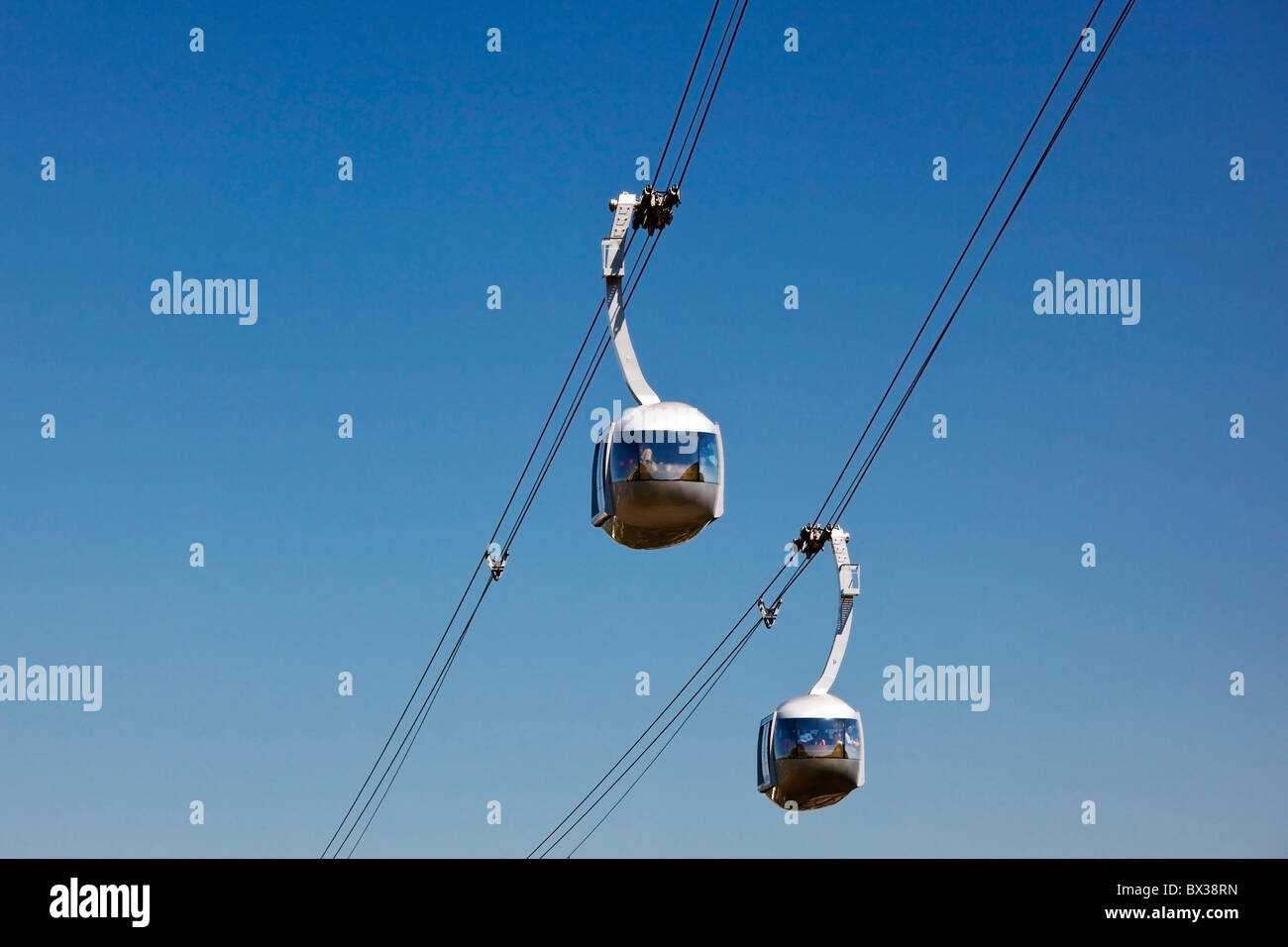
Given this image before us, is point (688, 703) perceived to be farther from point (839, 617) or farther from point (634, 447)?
point (634, 447)

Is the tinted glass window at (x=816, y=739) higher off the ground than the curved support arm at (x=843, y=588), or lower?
lower

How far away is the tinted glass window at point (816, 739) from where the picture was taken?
2834 centimetres

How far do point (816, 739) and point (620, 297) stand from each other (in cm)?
1081

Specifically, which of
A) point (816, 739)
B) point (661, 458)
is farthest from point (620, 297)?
point (816, 739)

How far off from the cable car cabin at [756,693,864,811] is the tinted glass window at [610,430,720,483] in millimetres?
10553

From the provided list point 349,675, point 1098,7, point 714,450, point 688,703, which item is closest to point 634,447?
point 714,450

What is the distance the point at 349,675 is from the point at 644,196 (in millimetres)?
18000

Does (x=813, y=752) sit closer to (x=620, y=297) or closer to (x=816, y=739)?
(x=816, y=739)

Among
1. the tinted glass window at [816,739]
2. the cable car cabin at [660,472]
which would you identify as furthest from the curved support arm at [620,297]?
the tinted glass window at [816,739]

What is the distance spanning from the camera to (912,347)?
75.3ft

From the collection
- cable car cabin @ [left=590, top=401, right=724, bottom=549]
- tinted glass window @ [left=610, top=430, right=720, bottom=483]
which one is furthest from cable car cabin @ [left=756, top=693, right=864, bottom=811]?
tinted glass window @ [left=610, top=430, right=720, bottom=483]

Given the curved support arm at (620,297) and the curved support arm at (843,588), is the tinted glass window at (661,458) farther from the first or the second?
the curved support arm at (843,588)

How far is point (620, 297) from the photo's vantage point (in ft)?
65.2

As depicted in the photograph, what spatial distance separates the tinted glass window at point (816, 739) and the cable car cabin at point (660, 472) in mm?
9953
